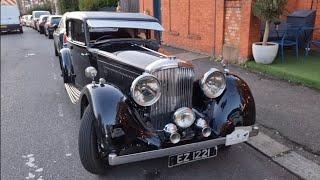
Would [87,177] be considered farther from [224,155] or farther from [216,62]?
[216,62]

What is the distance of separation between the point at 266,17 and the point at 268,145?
398cm

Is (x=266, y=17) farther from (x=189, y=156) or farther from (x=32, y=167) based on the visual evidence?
(x=32, y=167)

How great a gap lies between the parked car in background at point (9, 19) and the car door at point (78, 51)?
72.4 ft

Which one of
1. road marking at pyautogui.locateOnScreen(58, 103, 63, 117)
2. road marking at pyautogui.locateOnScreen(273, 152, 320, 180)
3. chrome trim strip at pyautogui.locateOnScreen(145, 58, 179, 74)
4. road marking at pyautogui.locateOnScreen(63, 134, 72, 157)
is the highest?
chrome trim strip at pyautogui.locateOnScreen(145, 58, 179, 74)

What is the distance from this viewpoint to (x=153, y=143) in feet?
10.9

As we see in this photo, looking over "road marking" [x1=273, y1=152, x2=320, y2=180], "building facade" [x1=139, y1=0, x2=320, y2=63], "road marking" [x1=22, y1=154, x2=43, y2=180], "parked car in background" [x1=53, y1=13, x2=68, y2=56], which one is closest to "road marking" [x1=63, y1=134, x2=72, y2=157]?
"road marking" [x1=22, y1=154, x2=43, y2=180]

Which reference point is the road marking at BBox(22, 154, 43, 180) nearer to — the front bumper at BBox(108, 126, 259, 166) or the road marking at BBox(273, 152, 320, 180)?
the front bumper at BBox(108, 126, 259, 166)

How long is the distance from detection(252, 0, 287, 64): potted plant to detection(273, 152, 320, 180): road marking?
4075mm

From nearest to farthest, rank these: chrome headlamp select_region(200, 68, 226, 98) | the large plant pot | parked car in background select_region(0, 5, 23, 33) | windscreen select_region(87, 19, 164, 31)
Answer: chrome headlamp select_region(200, 68, 226, 98) → windscreen select_region(87, 19, 164, 31) → the large plant pot → parked car in background select_region(0, 5, 23, 33)

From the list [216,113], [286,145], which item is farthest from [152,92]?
[286,145]

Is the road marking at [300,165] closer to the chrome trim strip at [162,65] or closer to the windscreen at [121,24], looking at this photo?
the chrome trim strip at [162,65]

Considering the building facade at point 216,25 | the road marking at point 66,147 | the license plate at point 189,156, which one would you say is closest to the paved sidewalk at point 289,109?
the building facade at point 216,25

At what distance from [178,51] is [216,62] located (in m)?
2.40

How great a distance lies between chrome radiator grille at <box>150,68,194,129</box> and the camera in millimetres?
3629
